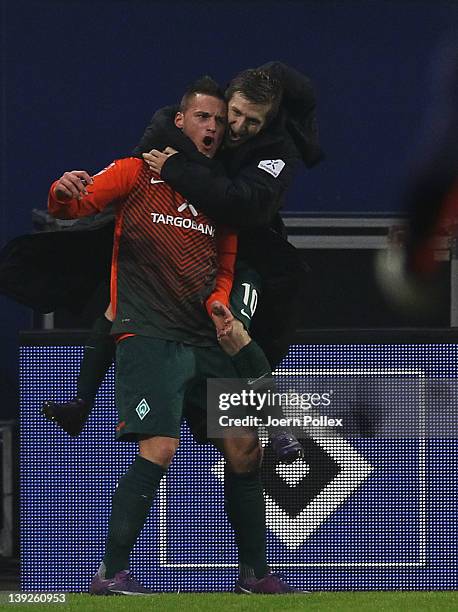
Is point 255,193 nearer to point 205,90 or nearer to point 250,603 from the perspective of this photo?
point 205,90

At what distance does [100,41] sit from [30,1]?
16.4 inches

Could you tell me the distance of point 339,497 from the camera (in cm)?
701

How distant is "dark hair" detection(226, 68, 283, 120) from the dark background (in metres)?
3.37

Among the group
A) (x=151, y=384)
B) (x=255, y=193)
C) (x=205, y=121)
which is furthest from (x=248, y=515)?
(x=205, y=121)

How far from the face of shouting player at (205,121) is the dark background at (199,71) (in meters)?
3.40

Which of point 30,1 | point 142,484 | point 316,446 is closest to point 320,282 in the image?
point 316,446

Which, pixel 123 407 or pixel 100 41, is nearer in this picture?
pixel 123 407

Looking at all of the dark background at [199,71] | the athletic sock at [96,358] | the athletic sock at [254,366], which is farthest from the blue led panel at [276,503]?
the dark background at [199,71]

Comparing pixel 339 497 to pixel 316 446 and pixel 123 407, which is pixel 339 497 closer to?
pixel 316 446

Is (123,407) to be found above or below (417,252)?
below

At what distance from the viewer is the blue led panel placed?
697 cm

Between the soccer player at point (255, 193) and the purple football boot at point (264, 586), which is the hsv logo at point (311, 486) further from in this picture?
the purple football boot at point (264, 586)

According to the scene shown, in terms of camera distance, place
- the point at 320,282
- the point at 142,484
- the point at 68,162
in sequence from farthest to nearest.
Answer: the point at 68,162
the point at 320,282
the point at 142,484

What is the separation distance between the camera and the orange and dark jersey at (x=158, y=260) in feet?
19.2
